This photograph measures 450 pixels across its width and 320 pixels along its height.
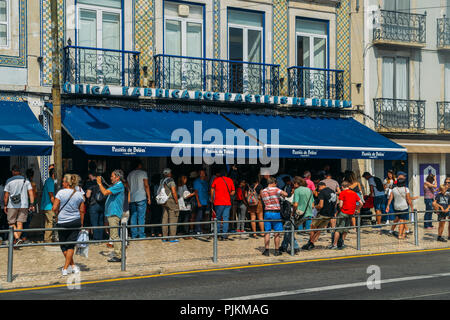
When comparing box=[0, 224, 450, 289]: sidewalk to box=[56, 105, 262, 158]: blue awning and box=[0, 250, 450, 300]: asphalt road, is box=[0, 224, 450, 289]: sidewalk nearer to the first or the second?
box=[0, 250, 450, 300]: asphalt road

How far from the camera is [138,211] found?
16.2m

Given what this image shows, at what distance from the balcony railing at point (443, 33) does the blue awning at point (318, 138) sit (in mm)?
5039

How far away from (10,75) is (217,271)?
296 inches

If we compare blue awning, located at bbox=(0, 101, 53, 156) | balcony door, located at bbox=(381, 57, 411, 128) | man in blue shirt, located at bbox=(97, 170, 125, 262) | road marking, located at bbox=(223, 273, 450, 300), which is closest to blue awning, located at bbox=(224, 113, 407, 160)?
balcony door, located at bbox=(381, 57, 411, 128)

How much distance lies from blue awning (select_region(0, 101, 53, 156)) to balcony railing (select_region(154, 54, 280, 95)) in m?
3.97

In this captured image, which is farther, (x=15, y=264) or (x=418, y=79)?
(x=418, y=79)

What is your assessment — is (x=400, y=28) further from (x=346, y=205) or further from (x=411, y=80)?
(x=346, y=205)

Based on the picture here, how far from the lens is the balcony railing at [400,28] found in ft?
73.7

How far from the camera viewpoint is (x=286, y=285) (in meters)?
10.6

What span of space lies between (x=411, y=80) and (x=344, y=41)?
2951 mm

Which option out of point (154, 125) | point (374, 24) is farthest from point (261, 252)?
point (374, 24)

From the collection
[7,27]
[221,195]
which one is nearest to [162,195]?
[221,195]
